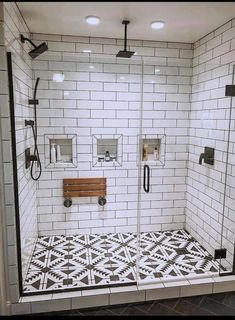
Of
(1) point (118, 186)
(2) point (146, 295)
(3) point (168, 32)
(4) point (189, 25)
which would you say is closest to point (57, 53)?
(3) point (168, 32)

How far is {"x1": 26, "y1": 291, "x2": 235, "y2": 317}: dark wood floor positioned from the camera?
1.95 metres

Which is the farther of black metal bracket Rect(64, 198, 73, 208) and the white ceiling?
black metal bracket Rect(64, 198, 73, 208)

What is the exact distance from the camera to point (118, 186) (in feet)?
9.93

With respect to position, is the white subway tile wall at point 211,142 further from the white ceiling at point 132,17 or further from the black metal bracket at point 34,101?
the black metal bracket at point 34,101

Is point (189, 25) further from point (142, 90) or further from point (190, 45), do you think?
point (142, 90)

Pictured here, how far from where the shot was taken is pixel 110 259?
8.30 feet

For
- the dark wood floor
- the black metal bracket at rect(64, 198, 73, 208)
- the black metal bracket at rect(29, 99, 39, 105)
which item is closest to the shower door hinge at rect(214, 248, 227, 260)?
the dark wood floor

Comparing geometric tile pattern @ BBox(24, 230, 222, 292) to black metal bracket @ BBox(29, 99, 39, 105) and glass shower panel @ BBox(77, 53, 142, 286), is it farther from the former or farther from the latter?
black metal bracket @ BBox(29, 99, 39, 105)

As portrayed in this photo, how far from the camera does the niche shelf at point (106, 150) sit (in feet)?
9.57

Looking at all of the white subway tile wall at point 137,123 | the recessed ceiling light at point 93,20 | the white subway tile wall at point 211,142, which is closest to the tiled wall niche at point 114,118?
the white subway tile wall at point 137,123

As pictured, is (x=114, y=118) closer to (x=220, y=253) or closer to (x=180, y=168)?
(x=180, y=168)

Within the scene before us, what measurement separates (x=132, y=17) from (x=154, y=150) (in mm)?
1438

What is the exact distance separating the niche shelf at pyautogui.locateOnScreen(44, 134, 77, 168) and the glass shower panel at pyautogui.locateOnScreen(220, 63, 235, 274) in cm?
161
